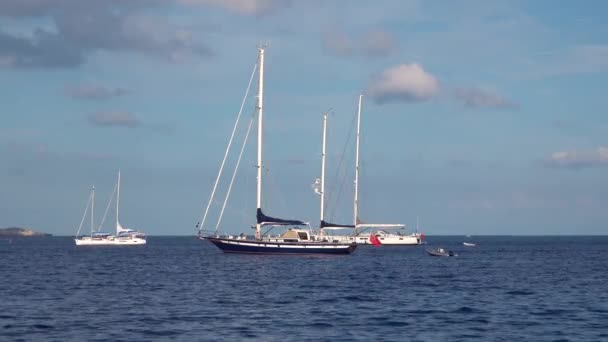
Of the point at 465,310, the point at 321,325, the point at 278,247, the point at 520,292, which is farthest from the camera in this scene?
the point at 278,247

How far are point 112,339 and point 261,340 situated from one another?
6552mm

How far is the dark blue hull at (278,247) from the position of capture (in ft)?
341

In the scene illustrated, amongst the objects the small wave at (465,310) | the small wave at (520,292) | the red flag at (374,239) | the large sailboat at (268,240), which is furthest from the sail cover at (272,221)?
the red flag at (374,239)

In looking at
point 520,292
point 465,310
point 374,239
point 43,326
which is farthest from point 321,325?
point 374,239

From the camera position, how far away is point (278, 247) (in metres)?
104

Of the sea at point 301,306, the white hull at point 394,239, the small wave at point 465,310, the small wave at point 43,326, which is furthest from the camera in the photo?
the white hull at point 394,239

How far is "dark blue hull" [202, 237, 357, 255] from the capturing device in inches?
4098

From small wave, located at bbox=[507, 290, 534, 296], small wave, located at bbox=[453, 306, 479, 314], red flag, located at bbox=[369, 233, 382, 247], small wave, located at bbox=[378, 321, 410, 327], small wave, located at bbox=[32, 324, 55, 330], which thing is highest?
red flag, located at bbox=[369, 233, 382, 247]

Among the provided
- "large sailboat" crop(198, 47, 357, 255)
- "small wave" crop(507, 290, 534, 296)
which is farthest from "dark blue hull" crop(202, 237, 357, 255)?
"small wave" crop(507, 290, 534, 296)

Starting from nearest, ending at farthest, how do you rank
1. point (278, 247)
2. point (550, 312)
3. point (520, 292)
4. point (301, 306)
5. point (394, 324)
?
1. point (394, 324)
2. point (550, 312)
3. point (301, 306)
4. point (520, 292)
5. point (278, 247)

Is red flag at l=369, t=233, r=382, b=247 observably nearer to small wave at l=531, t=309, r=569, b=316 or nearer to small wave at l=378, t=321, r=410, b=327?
small wave at l=531, t=309, r=569, b=316

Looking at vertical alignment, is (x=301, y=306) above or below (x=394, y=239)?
below

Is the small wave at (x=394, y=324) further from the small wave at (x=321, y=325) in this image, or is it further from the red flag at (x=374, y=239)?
the red flag at (x=374, y=239)

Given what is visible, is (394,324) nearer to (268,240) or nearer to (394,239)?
(268,240)
